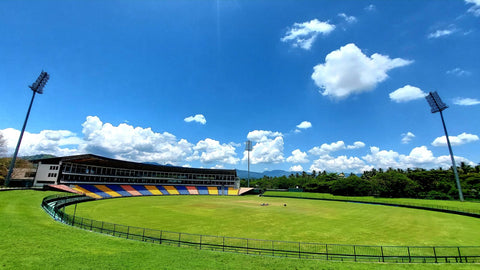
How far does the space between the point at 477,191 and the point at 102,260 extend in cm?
9889

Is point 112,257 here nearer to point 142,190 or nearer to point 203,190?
point 142,190

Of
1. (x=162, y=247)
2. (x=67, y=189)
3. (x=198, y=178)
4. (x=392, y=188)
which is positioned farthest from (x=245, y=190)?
(x=162, y=247)

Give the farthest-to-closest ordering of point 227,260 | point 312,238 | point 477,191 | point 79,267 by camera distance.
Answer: point 477,191
point 312,238
point 227,260
point 79,267

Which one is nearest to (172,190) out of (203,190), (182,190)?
(182,190)

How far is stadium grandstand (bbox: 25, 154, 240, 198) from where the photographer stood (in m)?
62.3

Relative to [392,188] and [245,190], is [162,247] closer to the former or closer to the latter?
[245,190]

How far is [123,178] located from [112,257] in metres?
78.5

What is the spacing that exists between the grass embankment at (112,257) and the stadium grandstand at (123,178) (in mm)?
49610

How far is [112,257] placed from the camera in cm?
1415

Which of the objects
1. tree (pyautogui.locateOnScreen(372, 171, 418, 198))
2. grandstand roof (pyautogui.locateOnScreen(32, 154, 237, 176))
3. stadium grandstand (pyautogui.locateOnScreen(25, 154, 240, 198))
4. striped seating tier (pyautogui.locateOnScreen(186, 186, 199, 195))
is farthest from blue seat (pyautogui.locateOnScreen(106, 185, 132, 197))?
tree (pyautogui.locateOnScreen(372, 171, 418, 198))

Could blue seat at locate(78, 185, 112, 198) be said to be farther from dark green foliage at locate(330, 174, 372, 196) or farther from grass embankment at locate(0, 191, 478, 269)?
dark green foliage at locate(330, 174, 372, 196)

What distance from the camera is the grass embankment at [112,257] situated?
42.3 feet

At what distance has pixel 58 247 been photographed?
593 inches

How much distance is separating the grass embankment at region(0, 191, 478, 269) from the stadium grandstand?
163ft
